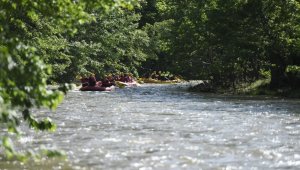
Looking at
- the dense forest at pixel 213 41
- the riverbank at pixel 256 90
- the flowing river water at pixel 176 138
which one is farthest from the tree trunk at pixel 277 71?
the flowing river water at pixel 176 138

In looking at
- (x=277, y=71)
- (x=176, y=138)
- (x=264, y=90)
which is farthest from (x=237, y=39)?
(x=176, y=138)

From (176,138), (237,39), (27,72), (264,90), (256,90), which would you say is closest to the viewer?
(27,72)

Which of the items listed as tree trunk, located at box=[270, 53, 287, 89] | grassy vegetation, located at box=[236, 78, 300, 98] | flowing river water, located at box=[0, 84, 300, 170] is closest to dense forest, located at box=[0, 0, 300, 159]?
tree trunk, located at box=[270, 53, 287, 89]

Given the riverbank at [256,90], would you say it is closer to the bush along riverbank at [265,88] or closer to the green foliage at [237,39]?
the bush along riverbank at [265,88]

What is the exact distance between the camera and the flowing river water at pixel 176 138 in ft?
31.1

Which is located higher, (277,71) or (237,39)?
(237,39)

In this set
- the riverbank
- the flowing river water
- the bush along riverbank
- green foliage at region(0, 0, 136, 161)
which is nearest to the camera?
green foliage at region(0, 0, 136, 161)

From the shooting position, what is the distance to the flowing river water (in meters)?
9.48

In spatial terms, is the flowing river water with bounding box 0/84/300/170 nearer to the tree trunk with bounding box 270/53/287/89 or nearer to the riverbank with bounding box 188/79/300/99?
the riverbank with bounding box 188/79/300/99

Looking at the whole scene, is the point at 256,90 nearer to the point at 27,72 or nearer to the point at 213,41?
the point at 213,41

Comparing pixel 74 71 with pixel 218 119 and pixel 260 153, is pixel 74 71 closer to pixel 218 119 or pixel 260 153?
pixel 218 119

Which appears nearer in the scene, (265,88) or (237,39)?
(237,39)

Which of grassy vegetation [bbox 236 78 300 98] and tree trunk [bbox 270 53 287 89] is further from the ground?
tree trunk [bbox 270 53 287 89]

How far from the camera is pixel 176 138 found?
12.4m
